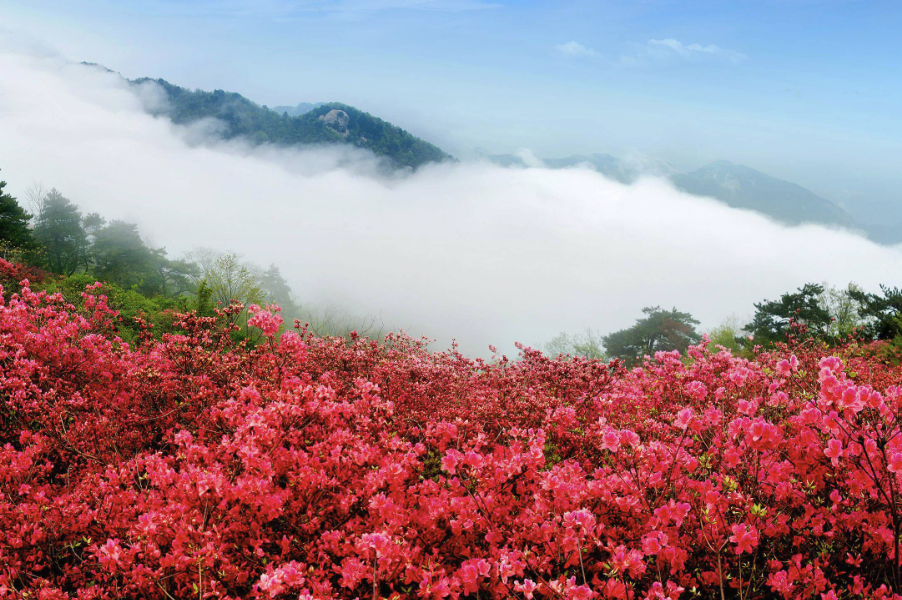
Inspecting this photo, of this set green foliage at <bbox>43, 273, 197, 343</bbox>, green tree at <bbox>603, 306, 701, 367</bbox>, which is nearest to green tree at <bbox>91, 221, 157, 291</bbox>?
green foliage at <bbox>43, 273, 197, 343</bbox>

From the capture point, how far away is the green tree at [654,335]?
34.8 meters

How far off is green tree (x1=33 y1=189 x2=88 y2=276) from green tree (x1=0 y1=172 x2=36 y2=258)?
34.2ft

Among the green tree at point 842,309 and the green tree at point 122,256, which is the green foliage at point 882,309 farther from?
the green tree at point 122,256

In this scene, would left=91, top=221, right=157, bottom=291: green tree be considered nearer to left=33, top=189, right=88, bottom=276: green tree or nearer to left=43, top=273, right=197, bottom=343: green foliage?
left=33, top=189, right=88, bottom=276: green tree

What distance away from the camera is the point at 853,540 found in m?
2.94

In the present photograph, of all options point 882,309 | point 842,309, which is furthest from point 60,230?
point 842,309

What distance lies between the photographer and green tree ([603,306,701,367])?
34.8 metres

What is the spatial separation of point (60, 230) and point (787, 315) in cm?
5983

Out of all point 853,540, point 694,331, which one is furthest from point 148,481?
Result: point 694,331

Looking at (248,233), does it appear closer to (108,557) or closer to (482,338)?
(482,338)

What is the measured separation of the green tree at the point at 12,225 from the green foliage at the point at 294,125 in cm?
12588

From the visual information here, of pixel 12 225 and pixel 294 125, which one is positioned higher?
pixel 294 125

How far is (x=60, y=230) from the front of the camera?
43125 millimetres

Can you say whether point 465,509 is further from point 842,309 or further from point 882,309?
point 842,309
